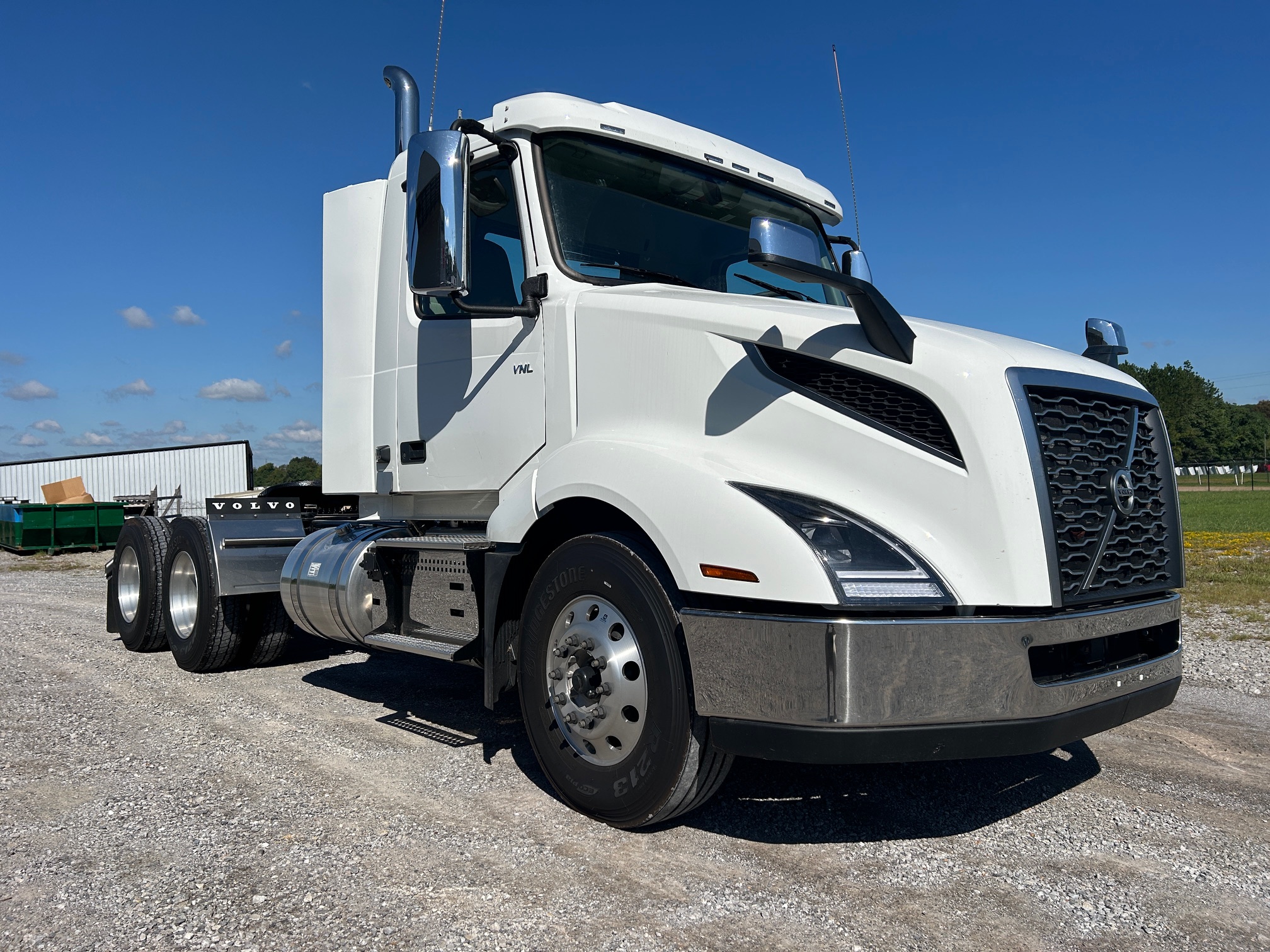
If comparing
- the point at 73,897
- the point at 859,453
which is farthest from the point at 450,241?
the point at 73,897

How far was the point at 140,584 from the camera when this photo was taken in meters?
7.52

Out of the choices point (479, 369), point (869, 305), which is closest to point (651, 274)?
point (479, 369)

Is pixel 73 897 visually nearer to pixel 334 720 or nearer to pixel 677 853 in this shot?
pixel 677 853

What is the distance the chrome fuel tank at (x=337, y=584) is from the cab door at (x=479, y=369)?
552 mm

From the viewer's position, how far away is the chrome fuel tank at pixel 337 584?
5.18 metres

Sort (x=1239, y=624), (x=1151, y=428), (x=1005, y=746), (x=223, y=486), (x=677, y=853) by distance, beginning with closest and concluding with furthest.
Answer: (x=1005, y=746)
(x=677, y=853)
(x=1151, y=428)
(x=1239, y=624)
(x=223, y=486)

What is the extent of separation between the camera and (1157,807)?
3855 mm

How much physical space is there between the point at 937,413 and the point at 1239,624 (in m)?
7.20

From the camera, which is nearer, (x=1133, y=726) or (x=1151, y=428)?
(x=1151, y=428)

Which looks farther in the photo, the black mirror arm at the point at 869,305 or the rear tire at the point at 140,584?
the rear tire at the point at 140,584

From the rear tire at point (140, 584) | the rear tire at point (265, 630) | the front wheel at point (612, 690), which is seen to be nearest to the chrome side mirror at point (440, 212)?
the front wheel at point (612, 690)

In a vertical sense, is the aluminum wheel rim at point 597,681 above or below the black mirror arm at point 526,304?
below

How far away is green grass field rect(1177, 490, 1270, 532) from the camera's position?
24.5m

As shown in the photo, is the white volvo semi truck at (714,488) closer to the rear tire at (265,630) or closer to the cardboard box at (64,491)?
the rear tire at (265,630)
